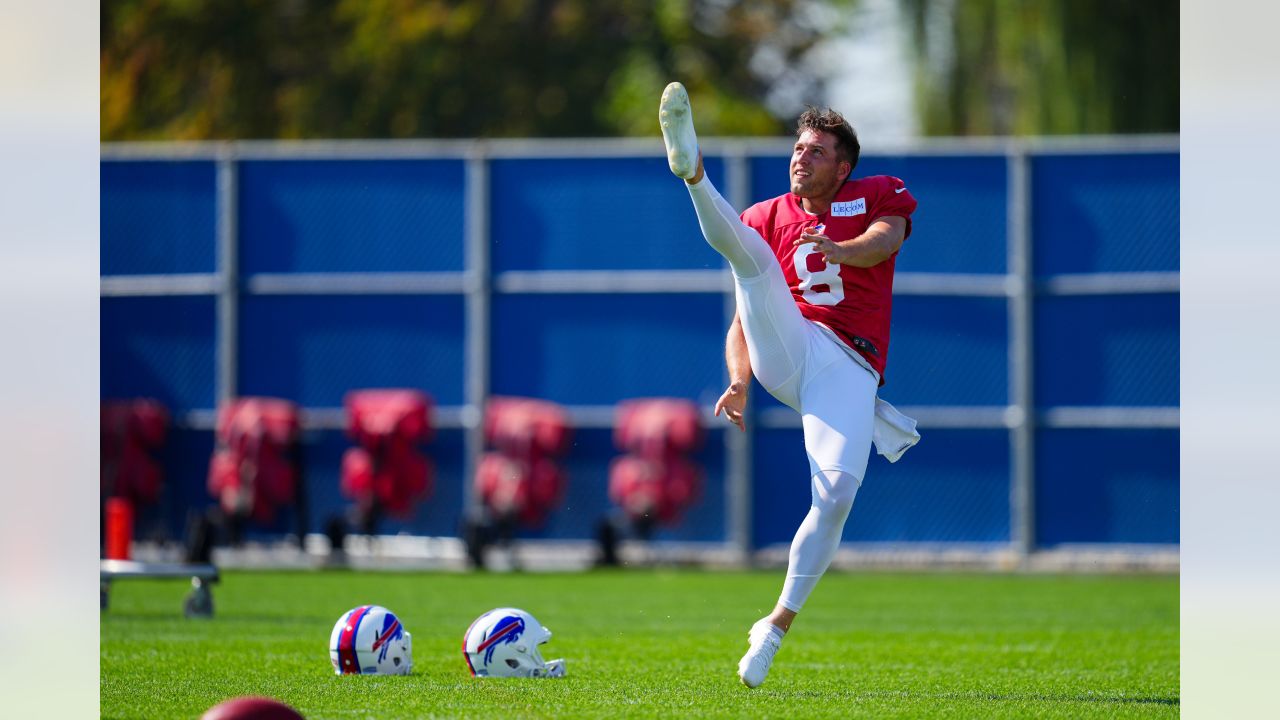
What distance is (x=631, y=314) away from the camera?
16141 millimetres

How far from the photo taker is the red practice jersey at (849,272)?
Answer: 6.90 m

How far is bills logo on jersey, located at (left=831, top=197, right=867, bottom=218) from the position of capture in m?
6.91

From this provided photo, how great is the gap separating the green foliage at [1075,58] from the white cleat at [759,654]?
14632mm

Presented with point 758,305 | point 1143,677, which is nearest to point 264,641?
point 758,305

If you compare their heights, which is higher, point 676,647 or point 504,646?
point 504,646

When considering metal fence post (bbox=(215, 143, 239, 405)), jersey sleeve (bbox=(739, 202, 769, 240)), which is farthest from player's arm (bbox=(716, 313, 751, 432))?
metal fence post (bbox=(215, 143, 239, 405))

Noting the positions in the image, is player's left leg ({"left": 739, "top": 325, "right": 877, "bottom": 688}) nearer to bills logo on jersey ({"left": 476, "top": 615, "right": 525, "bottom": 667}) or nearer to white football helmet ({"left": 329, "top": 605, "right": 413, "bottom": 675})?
bills logo on jersey ({"left": 476, "top": 615, "right": 525, "bottom": 667})

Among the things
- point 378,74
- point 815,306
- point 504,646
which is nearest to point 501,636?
point 504,646

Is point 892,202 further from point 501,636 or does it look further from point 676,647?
point 676,647

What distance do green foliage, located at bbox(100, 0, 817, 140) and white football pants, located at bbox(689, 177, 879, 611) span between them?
23.1 meters

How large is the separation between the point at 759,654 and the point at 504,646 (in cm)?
112

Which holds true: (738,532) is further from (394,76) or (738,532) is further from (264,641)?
(394,76)

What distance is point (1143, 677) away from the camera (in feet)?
24.5

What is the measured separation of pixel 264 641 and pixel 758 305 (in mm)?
3397
